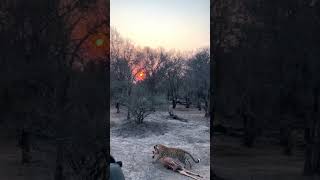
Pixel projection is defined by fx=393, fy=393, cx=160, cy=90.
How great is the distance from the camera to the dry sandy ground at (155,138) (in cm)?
661

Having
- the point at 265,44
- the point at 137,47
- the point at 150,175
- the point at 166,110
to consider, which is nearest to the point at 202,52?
the point at 137,47

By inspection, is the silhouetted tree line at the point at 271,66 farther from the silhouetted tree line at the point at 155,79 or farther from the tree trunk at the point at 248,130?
the silhouetted tree line at the point at 155,79

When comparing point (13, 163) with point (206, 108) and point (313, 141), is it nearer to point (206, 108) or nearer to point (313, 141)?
point (313, 141)

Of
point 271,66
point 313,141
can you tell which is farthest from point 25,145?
point 313,141

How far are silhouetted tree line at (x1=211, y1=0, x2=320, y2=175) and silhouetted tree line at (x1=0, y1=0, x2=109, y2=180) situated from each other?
0.87 meters

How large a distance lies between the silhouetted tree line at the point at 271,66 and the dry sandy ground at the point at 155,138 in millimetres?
3641

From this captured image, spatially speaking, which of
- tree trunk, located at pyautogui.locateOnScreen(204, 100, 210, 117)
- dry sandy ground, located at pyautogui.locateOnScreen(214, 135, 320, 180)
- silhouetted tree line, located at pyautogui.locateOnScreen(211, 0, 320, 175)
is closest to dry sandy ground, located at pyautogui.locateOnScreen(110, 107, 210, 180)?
tree trunk, located at pyautogui.locateOnScreen(204, 100, 210, 117)

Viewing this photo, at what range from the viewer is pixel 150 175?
6168mm

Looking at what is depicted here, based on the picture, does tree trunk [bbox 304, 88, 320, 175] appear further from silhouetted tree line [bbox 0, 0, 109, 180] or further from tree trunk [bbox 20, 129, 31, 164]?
tree trunk [bbox 20, 129, 31, 164]

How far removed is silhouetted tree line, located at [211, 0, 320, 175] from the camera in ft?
9.07

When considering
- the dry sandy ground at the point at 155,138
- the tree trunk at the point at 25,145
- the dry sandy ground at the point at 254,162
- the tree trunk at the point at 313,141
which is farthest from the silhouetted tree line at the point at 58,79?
the dry sandy ground at the point at 155,138

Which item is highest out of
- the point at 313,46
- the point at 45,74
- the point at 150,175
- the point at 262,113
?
the point at 313,46

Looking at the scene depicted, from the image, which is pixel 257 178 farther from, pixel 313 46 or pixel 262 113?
pixel 313 46

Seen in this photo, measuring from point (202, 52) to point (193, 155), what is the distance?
6.08 ft
